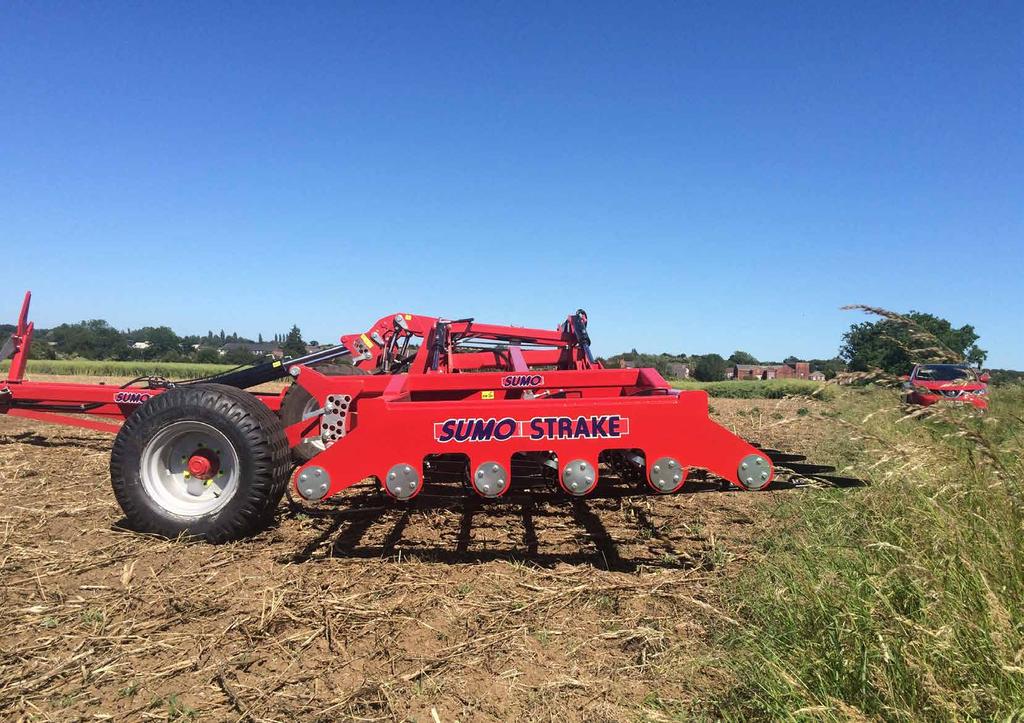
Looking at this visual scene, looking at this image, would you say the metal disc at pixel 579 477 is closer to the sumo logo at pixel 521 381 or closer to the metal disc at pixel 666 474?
the metal disc at pixel 666 474

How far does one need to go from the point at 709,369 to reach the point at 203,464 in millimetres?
38636

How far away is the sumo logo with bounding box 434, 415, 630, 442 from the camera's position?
350 cm

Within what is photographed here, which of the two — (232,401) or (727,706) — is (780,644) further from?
(232,401)

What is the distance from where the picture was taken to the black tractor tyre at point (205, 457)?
395cm

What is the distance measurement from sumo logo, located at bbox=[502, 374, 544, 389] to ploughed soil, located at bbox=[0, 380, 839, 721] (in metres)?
1.10

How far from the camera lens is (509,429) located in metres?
3.50

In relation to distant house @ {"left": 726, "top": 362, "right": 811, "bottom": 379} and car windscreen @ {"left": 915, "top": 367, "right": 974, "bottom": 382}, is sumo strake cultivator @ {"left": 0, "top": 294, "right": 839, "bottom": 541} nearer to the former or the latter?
car windscreen @ {"left": 915, "top": 367, "right": 974, "bottom": 382}

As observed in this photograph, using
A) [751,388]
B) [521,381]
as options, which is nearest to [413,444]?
[521,381]

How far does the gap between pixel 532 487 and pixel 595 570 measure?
2.05 ft

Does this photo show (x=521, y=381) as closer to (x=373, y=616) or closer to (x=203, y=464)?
(x=373, y=616)

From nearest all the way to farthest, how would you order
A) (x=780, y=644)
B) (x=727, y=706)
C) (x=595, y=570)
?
1. (x=727, y=706)
2. (x=780, y=644)
3. (x=595, y=570)

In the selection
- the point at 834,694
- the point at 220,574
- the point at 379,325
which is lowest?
the point at 220,574

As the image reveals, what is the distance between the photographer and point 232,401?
3.99 meters

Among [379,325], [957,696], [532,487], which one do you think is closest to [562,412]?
[532,487]
